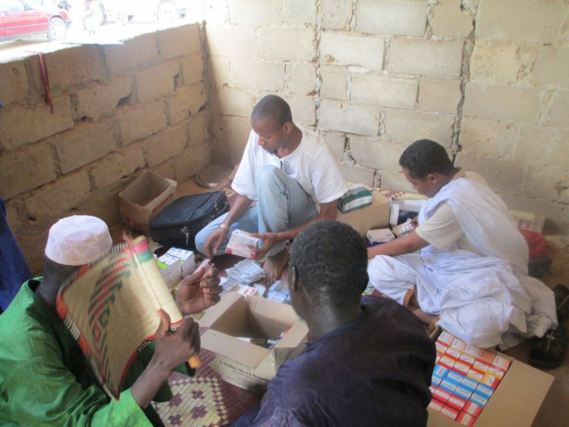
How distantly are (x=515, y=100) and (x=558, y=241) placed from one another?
0.99 m

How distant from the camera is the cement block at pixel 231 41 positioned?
3877 mm

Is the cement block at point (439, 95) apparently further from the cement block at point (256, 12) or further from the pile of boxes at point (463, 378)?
the pile of boxes at point (463, 378)

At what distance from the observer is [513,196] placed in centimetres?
337

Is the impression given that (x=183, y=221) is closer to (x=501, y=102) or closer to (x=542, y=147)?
(x=501, y=102)

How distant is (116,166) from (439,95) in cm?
234

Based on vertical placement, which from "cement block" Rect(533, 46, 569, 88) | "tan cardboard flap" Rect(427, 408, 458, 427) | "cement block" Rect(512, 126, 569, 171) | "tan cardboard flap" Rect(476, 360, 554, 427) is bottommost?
"tan cardboard flap" Rect(476, 360, 554, 427)

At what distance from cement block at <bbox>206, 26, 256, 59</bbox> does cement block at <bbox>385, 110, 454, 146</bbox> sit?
4.13 ft

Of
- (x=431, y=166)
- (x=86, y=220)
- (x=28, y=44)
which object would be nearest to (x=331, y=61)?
(x=431, y=166)

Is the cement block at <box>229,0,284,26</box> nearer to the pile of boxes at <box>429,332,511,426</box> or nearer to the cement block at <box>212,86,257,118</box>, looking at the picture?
the cement block at <box>212,86,257,118</box>

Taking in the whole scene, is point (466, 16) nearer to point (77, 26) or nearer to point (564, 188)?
point (564, 188)

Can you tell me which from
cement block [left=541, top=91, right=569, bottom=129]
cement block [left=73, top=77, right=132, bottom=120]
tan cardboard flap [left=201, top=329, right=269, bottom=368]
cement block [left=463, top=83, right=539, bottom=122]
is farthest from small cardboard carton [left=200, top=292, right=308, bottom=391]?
cement block [left=541, top=91, right=569, bottom=129]

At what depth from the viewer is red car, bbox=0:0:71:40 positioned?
10.3ft

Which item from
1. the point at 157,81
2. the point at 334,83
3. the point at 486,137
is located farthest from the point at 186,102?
the point at 486,137

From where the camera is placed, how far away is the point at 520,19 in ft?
9.70
